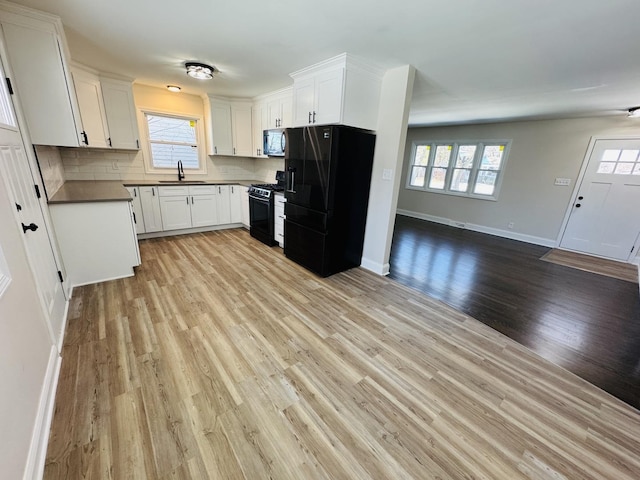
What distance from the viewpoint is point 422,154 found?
6832 mm

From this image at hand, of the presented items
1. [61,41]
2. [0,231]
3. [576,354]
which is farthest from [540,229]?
[61,41]

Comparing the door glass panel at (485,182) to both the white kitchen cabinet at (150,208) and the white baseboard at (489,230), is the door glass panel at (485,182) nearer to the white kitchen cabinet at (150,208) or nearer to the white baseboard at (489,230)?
the white baseboard at (489,230)

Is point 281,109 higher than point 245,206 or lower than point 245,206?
higher

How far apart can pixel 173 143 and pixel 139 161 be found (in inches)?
25.6

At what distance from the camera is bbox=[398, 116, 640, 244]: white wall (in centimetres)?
463

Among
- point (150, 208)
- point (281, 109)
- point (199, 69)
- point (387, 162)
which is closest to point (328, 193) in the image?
point (387, 162)

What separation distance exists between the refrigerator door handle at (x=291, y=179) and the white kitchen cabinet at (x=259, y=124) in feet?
5.23

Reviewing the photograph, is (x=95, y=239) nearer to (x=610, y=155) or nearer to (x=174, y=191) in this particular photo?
(x=174, y=191)

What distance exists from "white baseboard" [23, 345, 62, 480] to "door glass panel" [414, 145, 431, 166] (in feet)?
24.4

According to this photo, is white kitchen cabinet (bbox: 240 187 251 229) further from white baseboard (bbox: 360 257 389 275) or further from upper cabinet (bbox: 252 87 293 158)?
white baseboard (bbox: 360 257 389 275)

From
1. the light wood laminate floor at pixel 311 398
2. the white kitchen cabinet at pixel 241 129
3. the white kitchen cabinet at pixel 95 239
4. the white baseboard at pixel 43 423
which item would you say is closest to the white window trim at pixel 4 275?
the white baseboard at pixel 43 423

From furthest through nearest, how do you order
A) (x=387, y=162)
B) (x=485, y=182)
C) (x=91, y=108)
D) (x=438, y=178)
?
(x=438, y=178), (x=485, y=182), (x=91, y=108), (x=387, y=162)

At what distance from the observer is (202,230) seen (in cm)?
487

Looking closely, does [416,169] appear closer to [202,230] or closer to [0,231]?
[202,230]
